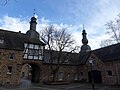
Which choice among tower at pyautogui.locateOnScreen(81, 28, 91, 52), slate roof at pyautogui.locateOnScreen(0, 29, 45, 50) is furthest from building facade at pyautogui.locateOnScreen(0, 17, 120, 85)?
tower at pyautogui.locateOnScreen(81, 28, 91, 52)

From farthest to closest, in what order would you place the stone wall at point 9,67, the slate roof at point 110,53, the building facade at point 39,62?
1. the slate roof at point 110,53
2. the building facade at point 39,62
3. the stone wall at point 9,67

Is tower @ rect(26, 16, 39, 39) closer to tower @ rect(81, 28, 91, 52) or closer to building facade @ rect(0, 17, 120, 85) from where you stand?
building facade @ rect(0, 17, 120, 85)

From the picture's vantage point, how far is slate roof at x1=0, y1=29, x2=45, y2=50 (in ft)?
102

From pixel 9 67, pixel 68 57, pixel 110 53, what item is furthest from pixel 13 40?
pixel 110 53

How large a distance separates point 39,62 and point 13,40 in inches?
302

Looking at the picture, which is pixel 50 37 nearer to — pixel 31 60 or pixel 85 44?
pixel 31 60

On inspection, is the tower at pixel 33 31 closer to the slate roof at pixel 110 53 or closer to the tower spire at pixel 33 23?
the tower spire at pixel 33 23

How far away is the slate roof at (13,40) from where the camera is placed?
31.2 metres

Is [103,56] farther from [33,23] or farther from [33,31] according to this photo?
[33,23]

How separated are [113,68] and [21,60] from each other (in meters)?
19.2

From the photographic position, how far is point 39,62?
35656 millimetres

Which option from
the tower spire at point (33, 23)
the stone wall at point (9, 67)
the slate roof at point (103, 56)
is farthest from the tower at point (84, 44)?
the stone wall at point (9, 67)

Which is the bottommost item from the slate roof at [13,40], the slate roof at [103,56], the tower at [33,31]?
the slate roof at [103,56]

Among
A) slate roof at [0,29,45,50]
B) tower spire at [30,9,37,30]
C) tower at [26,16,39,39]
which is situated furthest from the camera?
tower spire at [30,9,37,30]
